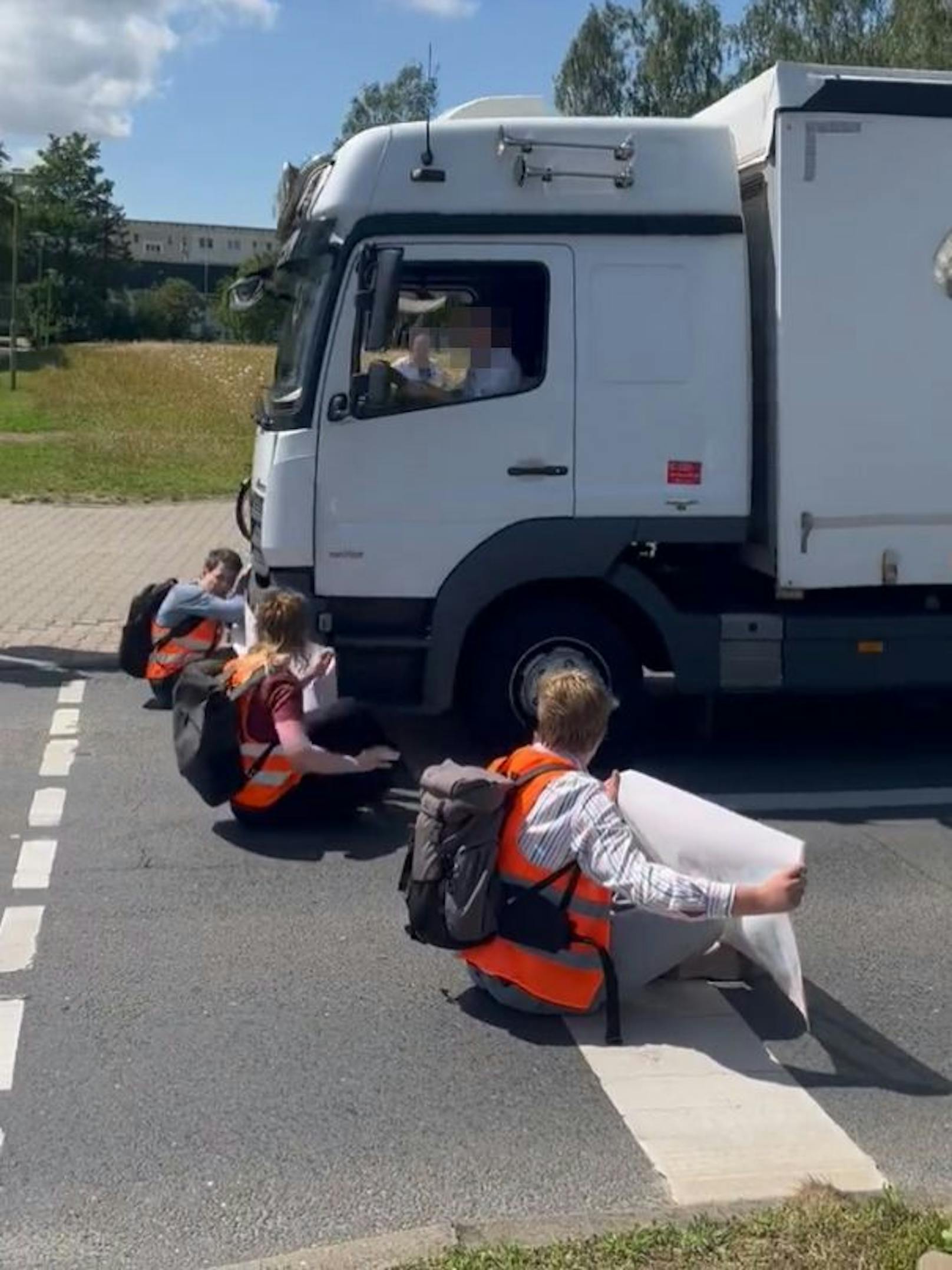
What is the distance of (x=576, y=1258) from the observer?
3844mm

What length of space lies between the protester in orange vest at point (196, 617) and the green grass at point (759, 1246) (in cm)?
597

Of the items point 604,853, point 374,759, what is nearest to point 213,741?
point 374,759

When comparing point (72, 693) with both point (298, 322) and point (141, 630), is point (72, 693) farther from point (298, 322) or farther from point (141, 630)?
point (298, 322)

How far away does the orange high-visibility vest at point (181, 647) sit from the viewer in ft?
31.7

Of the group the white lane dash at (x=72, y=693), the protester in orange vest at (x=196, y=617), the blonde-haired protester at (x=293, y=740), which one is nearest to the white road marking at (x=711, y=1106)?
the blonde-haired protester at (x=293, y=740)

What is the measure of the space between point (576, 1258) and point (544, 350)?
5.18m

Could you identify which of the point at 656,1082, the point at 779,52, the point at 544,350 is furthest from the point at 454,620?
the point at 779,52

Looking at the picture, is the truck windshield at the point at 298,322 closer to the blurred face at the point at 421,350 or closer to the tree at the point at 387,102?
the blurred face at the point at 421,350

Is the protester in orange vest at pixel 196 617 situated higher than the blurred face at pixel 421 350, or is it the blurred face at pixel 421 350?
the blurred face at pixel 421 350

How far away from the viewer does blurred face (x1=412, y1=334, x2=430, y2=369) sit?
8180 millimetres

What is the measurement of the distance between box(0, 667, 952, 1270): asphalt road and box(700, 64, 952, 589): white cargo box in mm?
1326

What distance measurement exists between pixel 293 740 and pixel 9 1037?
2123 mm

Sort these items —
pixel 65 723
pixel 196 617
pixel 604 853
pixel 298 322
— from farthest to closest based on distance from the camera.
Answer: pixel 65 723, pixel 196 617, pixel 298 322, pixel 604 853

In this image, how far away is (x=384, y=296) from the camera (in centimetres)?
789
